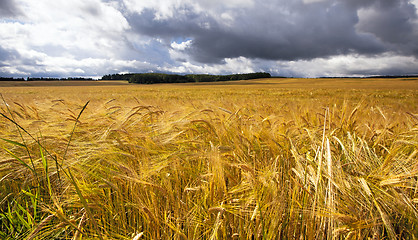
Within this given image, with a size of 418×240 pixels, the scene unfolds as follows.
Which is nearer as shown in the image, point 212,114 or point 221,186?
point 221,186

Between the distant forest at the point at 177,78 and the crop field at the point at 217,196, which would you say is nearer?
the crop field at the point at 217,196

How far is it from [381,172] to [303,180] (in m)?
0.39

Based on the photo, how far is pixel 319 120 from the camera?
2.41 metres

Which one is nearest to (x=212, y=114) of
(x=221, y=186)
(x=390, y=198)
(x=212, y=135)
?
(x=212, y=135)

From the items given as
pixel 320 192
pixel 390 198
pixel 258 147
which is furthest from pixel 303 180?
pixel 258 147

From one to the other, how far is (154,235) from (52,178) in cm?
89

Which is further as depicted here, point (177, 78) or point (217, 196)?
point (177, 78)

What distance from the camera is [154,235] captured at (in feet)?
3.10

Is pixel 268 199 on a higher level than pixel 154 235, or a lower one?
higher

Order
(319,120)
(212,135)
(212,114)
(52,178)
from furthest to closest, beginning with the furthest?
(319,120) → (212,114) → (212,135) → (52,178)

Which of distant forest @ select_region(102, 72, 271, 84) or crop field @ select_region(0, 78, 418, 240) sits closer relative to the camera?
crop field @ select_region(0, 78, 418, 240)

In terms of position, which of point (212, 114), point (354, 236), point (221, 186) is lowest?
point (354, 236)

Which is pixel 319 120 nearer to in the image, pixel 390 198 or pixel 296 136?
pixel 296 136

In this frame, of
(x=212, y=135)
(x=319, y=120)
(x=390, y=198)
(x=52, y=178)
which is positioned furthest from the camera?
(x=319, y=120)
